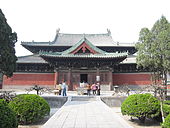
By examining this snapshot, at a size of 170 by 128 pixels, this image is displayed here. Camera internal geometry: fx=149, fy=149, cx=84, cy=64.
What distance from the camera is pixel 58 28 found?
35875 millimetres

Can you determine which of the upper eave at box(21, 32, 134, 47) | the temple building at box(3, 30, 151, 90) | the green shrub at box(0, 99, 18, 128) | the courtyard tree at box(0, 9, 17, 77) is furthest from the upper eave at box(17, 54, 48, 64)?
the green shrub at box(0, 99, 18, 128)

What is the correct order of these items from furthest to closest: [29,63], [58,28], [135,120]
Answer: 1. [58,28]
2. [29,63]
3. [135,120]

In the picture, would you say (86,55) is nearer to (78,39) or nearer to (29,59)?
(29,59)

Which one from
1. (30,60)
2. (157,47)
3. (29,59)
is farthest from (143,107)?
(29,59)

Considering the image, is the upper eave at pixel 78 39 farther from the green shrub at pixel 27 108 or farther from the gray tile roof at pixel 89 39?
the green shrub at pixel 27 108

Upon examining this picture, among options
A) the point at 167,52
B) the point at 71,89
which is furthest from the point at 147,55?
the point at 71,89

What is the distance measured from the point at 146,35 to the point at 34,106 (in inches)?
555

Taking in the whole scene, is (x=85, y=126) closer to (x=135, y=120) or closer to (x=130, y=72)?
(x=135, y=120)

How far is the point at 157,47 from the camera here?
15.6 m

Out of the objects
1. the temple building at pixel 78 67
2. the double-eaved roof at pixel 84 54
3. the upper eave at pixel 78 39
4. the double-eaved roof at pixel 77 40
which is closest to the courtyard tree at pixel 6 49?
the temple building at pixel 78 67

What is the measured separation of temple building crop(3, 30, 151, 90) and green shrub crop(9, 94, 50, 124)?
12628 mm

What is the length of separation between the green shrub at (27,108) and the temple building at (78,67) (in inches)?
497

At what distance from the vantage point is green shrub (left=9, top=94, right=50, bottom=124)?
798 cm

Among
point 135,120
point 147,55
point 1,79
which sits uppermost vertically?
point 147,55
